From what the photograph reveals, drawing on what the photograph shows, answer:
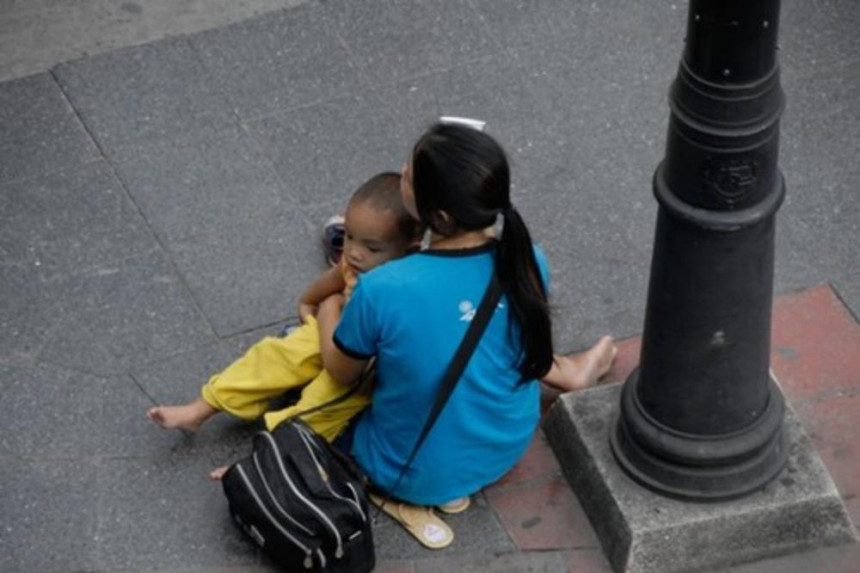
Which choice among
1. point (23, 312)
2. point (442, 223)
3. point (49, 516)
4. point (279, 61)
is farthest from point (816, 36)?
point (49, 516)

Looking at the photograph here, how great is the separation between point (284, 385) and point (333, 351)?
13.2 inches

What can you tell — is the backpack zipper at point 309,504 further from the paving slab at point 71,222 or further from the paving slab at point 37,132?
the paving slab at point 37,132

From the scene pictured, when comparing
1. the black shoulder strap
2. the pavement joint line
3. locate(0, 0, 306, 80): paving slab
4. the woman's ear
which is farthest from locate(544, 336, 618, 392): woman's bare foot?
locate(0, 0, 306, 80): paving slab

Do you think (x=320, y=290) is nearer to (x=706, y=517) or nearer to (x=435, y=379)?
(x=435, y=379)

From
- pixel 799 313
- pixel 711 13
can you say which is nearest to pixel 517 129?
pixel 799 313

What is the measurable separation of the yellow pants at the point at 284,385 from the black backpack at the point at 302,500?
0.22 meters

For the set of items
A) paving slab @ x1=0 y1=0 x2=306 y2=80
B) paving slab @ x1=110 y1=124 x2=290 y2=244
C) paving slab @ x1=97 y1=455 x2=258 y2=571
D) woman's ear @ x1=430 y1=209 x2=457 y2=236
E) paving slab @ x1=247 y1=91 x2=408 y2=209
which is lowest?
paving slab @ x1=0 y1=0 x2=306 y2=80

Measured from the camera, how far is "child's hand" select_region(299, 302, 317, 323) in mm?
5762

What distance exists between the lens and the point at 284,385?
5.64 m

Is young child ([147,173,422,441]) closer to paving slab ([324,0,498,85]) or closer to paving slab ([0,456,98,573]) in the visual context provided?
paving slab ([0,456,98,573])

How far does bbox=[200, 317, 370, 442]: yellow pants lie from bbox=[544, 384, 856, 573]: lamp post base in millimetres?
706

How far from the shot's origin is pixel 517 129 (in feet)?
22.7

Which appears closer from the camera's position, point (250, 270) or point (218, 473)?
point (218, 473)

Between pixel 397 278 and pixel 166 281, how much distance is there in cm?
149
